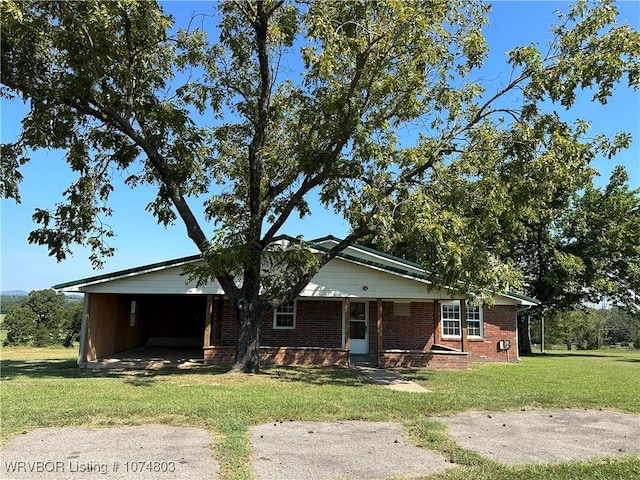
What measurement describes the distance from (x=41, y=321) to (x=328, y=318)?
44.4 metres

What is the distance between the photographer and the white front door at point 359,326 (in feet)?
61.8

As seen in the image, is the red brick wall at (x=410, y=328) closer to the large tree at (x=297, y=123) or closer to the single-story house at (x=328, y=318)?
the single-story house at (x=328, y=318)

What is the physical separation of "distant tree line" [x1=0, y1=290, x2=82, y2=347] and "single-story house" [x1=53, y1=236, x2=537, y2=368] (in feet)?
67.6

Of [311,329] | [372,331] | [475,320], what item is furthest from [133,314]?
[475,320]

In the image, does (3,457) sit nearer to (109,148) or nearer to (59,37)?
(59,37)

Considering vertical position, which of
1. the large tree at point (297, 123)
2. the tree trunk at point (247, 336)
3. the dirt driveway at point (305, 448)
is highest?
the large tree at point (297, 123)

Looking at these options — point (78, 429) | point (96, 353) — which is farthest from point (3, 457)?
point (96, 353)

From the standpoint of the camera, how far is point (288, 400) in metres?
9.14

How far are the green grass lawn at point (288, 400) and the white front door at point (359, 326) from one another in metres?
4.03

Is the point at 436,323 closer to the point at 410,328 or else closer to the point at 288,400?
the point at 410,328

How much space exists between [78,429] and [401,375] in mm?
9346

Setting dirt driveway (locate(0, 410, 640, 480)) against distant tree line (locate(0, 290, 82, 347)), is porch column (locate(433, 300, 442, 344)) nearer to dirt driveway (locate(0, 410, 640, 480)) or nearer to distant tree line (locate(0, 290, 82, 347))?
dirt driveway (locate(0, 410, 640, 480))

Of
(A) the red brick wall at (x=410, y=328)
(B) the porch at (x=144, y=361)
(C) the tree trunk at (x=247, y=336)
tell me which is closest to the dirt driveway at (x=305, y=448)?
(C) the tree trunk at (x=247, y=336)

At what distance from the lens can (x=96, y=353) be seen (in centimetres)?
1647
